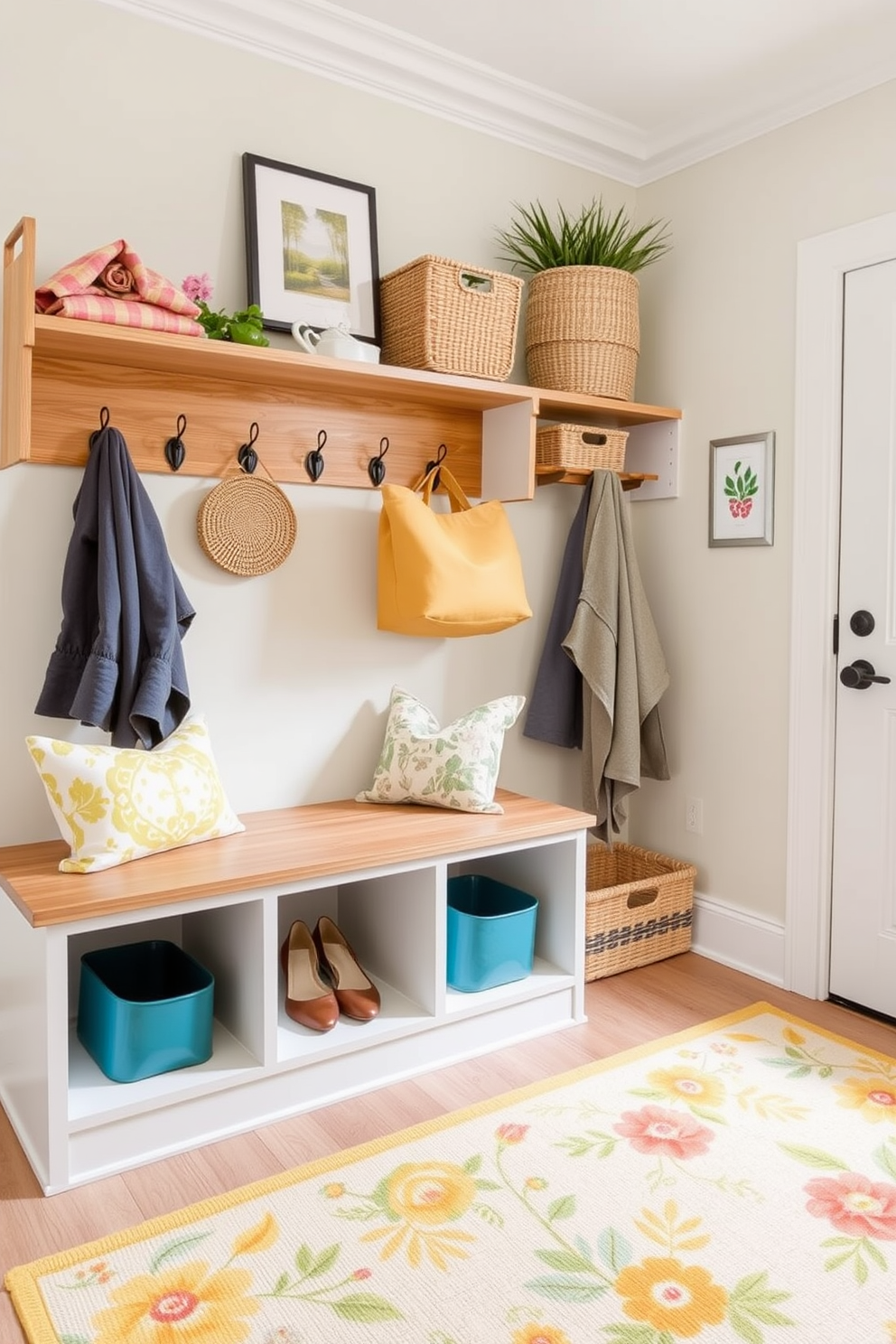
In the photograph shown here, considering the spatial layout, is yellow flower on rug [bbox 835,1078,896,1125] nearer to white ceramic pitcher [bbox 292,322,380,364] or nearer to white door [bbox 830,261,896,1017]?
white door [bbox 830,261,896,1017]

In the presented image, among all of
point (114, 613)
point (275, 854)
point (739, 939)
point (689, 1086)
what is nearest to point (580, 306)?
point (114, 613)

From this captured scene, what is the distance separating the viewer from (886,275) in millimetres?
2514

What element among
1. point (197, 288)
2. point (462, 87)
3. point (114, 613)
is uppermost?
point (462, 87)

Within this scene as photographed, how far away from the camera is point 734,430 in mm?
2914

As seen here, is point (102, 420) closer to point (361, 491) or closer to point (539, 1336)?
point (361, 491)

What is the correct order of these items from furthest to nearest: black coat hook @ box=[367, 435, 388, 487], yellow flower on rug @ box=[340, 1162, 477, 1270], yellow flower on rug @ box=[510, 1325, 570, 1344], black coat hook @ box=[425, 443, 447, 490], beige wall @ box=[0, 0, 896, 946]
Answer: black coat hook @ box=[425, 443, 447, 490], black coat hook @ box=[367, 435, 388, 487], beige wall @ box=[0, 0, 896, 946], yellow flower on rug @ box=[340, 1162, 477, 1270], yellow flower on rug @ box=[510, 1325, 570, 1344]

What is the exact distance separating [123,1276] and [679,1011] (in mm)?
1531

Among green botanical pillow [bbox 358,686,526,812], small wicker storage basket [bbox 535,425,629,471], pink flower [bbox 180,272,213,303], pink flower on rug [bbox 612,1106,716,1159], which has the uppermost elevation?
pink flower [bbox 180,272,213,303]

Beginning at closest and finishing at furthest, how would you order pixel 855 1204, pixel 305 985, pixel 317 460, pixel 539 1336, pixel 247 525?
pixel 539 1336, pixel 855 1204, pixel 305 985, pixel 247 525, pixel 317 460

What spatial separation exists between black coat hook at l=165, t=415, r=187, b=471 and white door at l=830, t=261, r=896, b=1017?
1659 millimetres

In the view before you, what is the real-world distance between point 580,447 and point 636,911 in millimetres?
1325

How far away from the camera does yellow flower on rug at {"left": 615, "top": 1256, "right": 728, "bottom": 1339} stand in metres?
1.54

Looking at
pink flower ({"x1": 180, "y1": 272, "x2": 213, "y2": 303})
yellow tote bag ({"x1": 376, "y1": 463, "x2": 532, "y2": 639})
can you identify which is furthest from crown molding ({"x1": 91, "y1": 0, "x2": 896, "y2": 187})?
yellow tote bag ({"x1": 376, "y1": 463, "x2": 532, "y2": 639})

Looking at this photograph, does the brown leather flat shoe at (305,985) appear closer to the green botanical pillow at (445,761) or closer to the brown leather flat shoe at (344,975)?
the brown leather flat shoe at (344,975)
